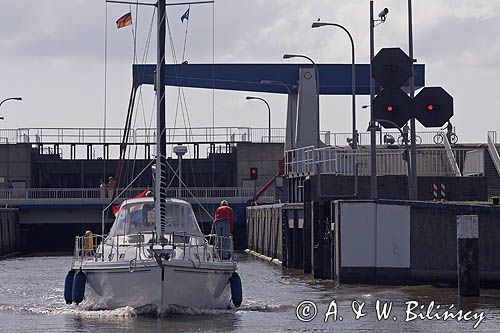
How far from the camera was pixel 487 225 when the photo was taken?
2772 cm

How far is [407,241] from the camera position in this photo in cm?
2827

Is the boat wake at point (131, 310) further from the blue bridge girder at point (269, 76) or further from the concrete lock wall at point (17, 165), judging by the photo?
the concrete lock wall at point (17, 165)

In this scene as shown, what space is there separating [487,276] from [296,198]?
46.2 ft

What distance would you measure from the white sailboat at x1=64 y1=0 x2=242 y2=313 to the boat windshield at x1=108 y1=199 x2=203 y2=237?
21 millimetres

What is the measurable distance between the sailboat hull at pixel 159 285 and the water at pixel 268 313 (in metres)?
0.22

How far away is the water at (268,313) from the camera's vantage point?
2102 centimetres

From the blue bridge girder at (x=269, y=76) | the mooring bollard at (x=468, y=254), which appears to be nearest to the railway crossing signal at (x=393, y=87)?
the mooring bollard at (x=468, y=254)

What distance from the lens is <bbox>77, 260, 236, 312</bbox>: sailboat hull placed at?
22.2m

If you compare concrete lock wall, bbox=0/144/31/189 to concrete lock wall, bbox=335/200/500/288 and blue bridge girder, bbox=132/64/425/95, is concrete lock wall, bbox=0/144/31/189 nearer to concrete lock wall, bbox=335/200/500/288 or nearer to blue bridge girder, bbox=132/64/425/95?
blue bridge girder, bbox=132/64/425/95

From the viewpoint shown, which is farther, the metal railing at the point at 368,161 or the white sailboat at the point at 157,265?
the metal railing at the point at 368,161

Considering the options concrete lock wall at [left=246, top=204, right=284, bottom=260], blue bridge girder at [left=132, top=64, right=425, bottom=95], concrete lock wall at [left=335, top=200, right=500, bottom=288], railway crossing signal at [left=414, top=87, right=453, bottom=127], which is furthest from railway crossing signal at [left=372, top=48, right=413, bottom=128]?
blue bridge girder at [left=132, top=64, right=425, bottom=95]

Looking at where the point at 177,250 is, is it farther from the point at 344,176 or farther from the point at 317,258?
the point at 344,176

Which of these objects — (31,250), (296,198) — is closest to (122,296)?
(296,198)

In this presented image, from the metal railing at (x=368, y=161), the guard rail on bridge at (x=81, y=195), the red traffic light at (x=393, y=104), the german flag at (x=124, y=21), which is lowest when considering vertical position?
the guard rail on bridge at (x=81, y=195)
